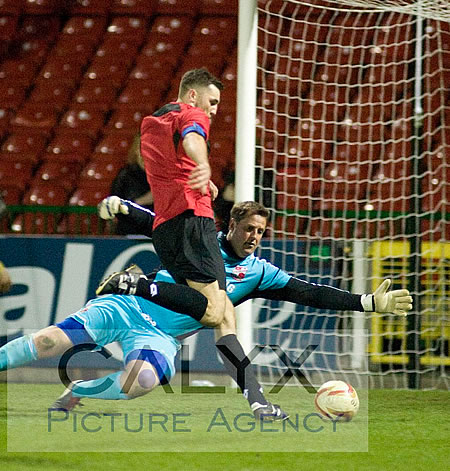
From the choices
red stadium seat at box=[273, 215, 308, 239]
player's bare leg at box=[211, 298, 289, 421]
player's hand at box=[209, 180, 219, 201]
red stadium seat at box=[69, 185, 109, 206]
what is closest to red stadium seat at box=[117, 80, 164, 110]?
red stadium seat at box=[69, 185, 109, 206]

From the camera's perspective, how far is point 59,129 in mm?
10648

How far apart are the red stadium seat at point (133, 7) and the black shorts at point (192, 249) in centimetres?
773

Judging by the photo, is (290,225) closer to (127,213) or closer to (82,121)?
(127,213)

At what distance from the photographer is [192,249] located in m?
4.89

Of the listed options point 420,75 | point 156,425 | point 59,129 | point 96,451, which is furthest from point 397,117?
point 96,451

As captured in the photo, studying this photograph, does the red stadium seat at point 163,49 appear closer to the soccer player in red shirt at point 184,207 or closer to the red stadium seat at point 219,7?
the red stadium seat at point 219,7

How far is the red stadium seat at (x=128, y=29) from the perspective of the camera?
11789 mm

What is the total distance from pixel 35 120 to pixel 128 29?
1925 millimetres

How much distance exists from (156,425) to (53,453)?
0.92 meters

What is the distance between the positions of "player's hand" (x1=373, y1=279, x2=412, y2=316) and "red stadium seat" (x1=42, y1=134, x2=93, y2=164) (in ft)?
19.3

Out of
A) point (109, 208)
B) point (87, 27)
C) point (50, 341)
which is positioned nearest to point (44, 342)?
point (50, 341)

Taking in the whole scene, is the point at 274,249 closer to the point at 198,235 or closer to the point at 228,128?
the point at 198,235

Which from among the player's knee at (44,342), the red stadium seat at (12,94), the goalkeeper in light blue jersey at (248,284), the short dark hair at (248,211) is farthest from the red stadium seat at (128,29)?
the player's knee at (44,342)

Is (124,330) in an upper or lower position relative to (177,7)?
lower
